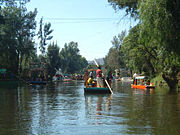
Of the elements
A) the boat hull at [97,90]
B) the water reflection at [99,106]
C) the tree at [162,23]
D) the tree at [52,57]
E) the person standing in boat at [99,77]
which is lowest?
the water reflection at [99,106]

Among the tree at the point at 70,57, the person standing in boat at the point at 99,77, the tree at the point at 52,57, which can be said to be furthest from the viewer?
the tree at the point at 70,57

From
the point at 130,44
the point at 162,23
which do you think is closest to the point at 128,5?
the point at 162,23

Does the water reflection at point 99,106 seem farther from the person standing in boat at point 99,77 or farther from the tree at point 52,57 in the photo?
the tree at point 52,57

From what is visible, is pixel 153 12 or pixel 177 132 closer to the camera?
pixel 177 132

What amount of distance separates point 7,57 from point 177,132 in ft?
213

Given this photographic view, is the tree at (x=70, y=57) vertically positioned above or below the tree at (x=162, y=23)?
above

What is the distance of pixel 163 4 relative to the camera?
16.5m

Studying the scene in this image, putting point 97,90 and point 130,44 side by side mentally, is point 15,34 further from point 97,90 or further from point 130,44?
point 97,90

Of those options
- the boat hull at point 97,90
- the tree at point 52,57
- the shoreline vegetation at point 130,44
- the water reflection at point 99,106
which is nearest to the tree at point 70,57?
the shoreline vegetation at point 130,44

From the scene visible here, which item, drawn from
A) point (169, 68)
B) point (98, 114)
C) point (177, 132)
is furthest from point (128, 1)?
point (169, 68)

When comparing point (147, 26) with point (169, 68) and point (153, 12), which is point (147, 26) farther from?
point (169, 68)

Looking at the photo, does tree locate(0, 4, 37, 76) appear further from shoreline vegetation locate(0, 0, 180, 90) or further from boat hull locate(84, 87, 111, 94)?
boat hull locate(84, 87, 111, 94)

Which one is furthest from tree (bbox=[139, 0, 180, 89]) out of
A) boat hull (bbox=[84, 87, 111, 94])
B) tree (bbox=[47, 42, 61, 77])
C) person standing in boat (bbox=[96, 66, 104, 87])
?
tree (bbox=[47, 42, 61, 77])

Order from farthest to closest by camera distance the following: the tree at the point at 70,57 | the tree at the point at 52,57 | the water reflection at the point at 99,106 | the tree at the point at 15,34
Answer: the tree at the point at 70,57, the tree at the point at 52,57, the tree at the point at 15,34, the water reflection at the point at 99,106
